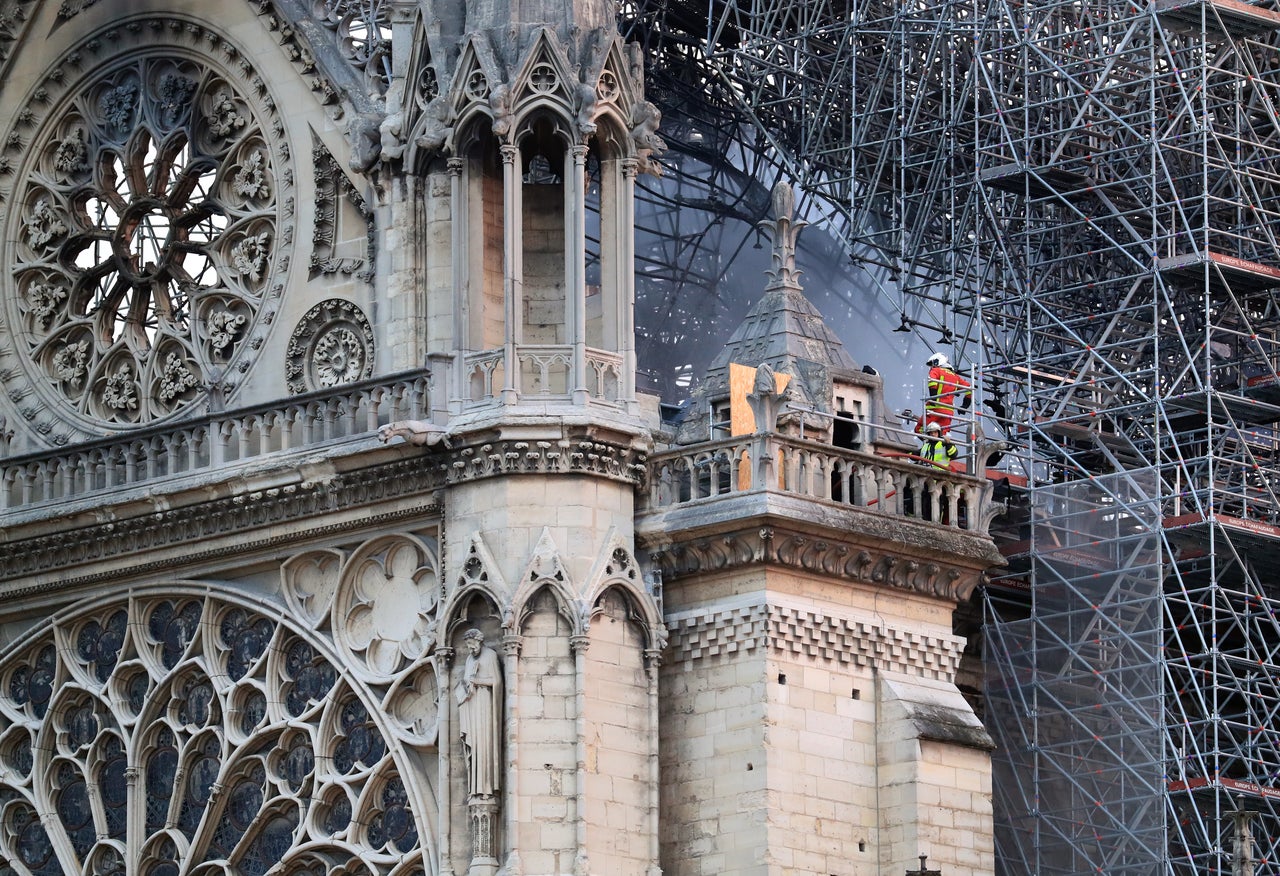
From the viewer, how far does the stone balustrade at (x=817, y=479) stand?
33969mm

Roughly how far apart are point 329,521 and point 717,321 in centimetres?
1179

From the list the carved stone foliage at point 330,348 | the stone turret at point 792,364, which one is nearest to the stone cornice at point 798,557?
the stone turret at point 792,364

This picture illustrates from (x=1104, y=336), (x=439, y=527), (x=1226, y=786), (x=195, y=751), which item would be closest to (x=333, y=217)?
(x=439, y=527)

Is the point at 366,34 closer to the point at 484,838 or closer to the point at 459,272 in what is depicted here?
the point at 459,272

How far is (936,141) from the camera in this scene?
40844 mm

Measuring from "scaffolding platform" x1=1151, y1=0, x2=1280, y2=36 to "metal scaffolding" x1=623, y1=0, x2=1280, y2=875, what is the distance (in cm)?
4

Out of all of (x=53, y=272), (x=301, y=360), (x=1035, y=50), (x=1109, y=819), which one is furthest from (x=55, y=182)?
(x=1109, y=819)

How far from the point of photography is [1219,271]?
122 feet

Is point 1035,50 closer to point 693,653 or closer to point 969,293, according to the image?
point 969,293

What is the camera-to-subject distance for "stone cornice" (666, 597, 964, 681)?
33.6 metres

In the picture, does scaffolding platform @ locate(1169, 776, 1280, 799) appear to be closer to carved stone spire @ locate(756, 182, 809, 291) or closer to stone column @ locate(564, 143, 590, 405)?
carved stone spire @ locate(756, 182, 809, 291)

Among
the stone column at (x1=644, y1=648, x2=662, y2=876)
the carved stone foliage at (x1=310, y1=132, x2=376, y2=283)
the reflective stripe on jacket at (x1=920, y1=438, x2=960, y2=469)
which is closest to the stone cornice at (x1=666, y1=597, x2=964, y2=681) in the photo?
the stone column at (x1=644, y1=648, x2=662, y2=876)

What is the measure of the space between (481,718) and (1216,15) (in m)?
11.6

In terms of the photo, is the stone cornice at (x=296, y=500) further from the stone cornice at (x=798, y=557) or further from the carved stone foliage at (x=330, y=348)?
the carved stone foliage at (x=330, y=348)
